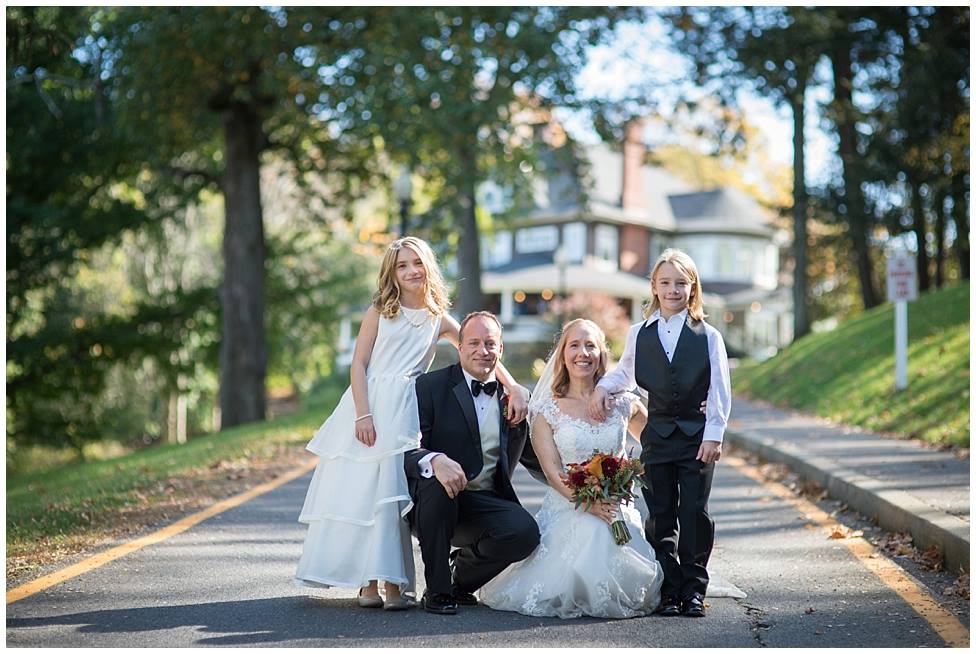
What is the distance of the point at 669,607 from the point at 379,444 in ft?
5.71

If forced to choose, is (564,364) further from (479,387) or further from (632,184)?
(632,184)

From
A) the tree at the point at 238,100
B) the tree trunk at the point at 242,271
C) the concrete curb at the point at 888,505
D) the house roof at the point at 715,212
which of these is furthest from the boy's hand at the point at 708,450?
the house roof at the point at 715,212

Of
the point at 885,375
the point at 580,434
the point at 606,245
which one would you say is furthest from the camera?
the point at 606,245

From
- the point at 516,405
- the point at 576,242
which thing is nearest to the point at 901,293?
the point at 516,405

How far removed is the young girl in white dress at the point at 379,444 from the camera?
596cm

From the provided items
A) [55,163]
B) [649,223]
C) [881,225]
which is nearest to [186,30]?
[55,163]

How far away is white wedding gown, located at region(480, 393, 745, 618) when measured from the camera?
5.82m

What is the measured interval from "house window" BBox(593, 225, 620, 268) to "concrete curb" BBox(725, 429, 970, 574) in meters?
39.9

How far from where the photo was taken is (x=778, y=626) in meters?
5.57

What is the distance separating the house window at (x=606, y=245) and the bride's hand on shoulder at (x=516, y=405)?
153 ft

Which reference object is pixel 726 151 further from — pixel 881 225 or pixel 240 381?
pixel 240 381

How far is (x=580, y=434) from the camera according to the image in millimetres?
6266

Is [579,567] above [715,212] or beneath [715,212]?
beneath

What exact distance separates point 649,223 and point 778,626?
165 ft
